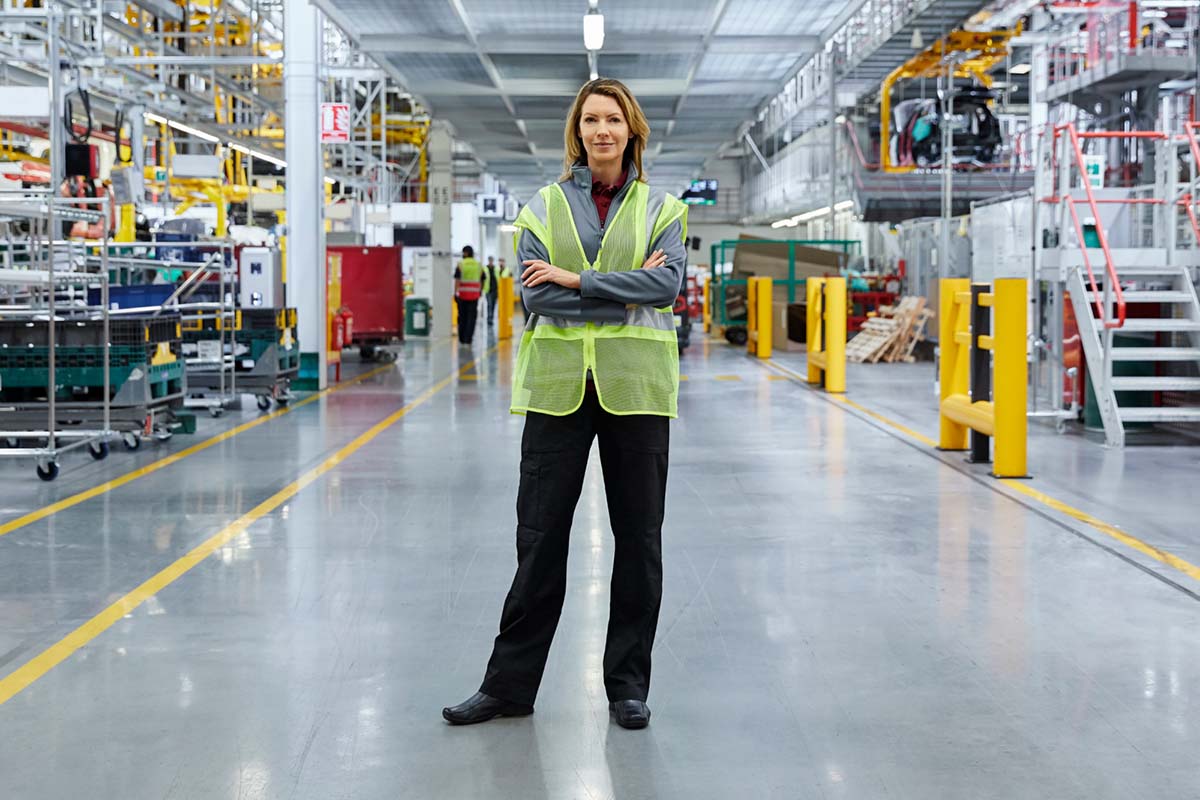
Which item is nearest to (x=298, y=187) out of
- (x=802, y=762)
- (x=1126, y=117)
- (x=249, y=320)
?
(x=249, y=320)

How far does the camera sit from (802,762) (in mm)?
3666

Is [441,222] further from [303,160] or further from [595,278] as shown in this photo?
[595,278]

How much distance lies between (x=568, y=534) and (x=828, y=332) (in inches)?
495

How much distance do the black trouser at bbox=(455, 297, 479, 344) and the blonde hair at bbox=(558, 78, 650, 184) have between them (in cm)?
2290

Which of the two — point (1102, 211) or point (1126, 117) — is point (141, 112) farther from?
point (1126, 117)

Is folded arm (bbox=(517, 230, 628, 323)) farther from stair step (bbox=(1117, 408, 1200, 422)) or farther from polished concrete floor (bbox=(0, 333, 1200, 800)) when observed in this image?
stair step (bbox=(1117, 408, 1200, 422))

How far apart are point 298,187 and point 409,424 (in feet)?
14.5

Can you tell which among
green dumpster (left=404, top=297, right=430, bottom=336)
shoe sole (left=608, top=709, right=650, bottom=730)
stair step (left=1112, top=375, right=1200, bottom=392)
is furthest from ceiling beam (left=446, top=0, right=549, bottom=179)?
shoe sole (left=608, top=709, right=650, bottom=730)

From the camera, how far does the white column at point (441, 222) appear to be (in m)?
30.1

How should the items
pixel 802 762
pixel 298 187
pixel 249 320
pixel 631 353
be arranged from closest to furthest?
pixel 802 762, pixel 631 353, pixel 249 320, pixel 298 187

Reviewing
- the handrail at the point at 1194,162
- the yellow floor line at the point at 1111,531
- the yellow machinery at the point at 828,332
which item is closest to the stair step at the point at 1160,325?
the handrail at the point at 1194,162

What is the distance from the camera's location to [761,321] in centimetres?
2314

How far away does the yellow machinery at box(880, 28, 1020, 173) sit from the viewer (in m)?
29.7

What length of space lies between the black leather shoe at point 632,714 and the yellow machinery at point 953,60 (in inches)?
981
